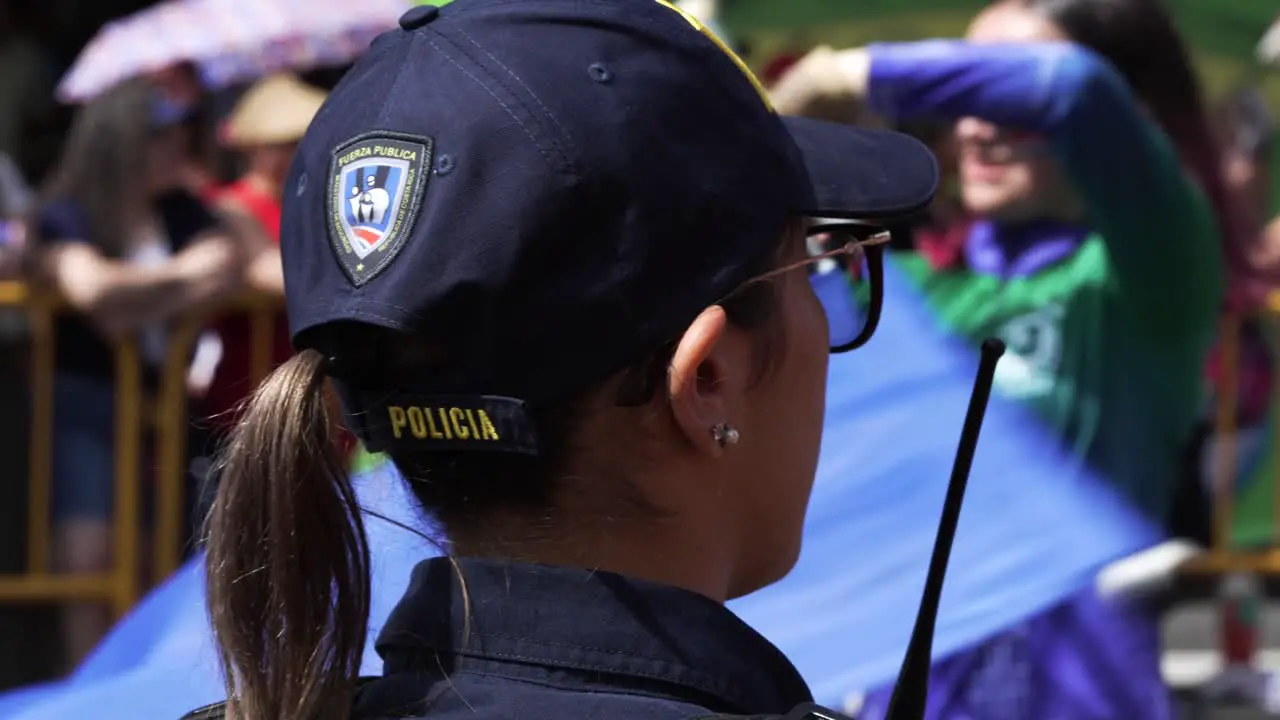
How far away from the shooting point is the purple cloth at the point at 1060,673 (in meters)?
3.08

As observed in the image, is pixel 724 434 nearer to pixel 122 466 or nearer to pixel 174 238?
pixel 174 238

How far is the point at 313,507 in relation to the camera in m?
1.22

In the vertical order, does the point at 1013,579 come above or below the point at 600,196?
below

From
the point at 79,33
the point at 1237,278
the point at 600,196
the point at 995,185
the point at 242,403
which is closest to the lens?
the point at 600,196

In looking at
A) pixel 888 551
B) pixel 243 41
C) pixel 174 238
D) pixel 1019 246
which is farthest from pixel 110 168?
pixel 888 551

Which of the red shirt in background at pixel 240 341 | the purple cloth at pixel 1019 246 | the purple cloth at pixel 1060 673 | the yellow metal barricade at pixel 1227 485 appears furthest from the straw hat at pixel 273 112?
the yellow metal barricade at pixel 1227 485

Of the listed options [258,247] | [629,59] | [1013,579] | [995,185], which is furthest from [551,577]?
[258,247]

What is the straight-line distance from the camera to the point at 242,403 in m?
1.35

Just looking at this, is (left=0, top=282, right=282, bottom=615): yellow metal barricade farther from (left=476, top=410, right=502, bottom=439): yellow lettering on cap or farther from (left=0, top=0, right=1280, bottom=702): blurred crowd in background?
(left=476, top=410, right=502, bottom=439): yellow lettering on cap

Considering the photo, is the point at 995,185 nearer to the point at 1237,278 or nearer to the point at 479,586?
the point at 1237,278

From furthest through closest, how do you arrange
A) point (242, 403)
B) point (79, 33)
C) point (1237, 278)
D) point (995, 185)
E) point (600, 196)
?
1. point (79, 33)
2. point (1237, 278)
3. point (995, 185)
4. point (242, 403)
5. point (600, 196)

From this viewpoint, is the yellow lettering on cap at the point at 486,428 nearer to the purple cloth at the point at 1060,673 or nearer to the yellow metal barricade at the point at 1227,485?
the purple cloth at the point at 1060,673

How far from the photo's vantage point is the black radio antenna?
121 centimetres

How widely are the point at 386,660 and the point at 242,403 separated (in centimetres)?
23
